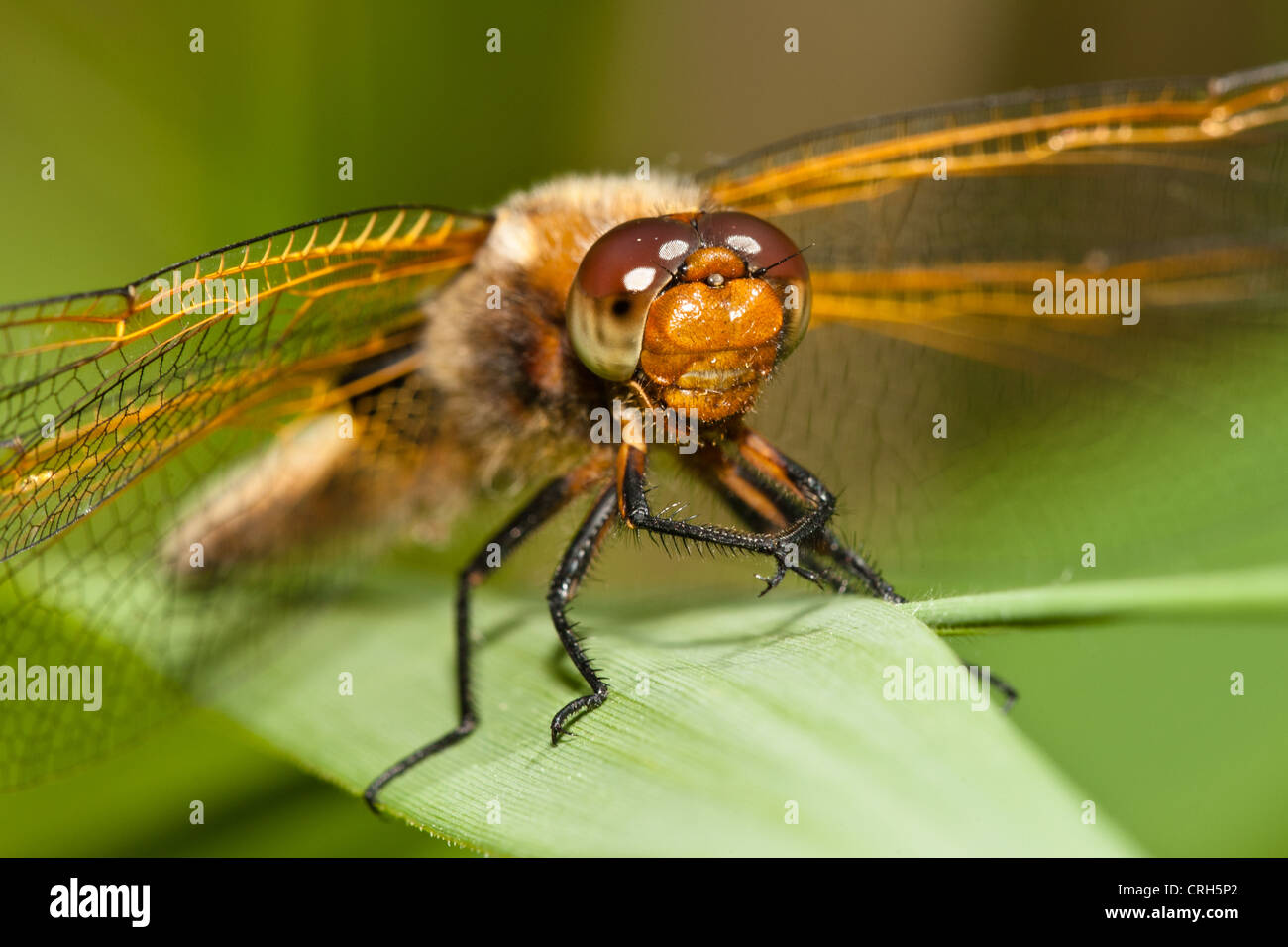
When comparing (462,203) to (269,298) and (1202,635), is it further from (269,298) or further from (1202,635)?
(1202,635)

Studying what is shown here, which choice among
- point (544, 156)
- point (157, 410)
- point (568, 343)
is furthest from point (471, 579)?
point (544, 156)

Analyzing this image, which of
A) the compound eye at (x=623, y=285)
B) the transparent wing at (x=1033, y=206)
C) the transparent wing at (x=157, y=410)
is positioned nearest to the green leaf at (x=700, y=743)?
the transparent wing at (x=157, y=410)

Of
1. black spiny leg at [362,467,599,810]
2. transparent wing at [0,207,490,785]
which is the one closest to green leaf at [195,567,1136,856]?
black spiny leg at [362,467,599,810]

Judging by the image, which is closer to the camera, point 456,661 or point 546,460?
point 456,661

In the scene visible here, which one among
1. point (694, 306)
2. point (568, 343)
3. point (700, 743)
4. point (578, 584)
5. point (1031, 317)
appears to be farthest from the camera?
point (1031, 317)

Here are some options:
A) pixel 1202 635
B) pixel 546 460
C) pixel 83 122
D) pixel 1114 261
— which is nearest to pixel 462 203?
pixel 83 122

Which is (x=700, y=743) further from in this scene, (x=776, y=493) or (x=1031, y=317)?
(x=1031, y=317)
